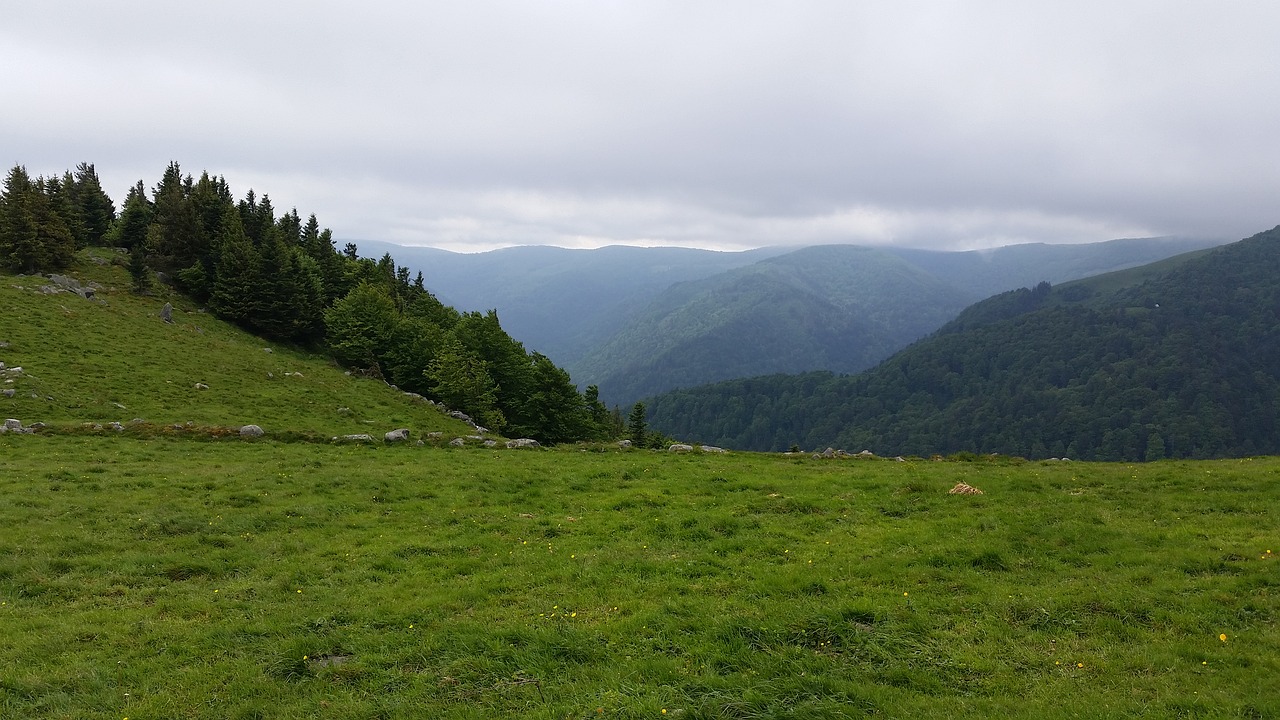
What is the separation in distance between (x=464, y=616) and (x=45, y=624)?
7.97 m

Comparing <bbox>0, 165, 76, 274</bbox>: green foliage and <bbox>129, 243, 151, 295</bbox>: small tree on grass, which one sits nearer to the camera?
<bbox>0, 165, 76, 274</bbox>: green foliage

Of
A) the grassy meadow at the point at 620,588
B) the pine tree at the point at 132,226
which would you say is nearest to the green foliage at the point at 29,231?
the pine tree at the point at 132,226

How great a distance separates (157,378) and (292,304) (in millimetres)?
25015

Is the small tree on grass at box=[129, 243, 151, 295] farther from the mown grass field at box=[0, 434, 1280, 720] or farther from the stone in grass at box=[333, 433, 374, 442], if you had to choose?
the mown grass field at box=[0, 434, 1280, 720]

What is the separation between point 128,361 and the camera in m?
35.8

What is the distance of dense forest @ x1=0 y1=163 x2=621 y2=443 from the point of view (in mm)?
51250

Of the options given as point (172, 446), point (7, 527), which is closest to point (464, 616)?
point (7, 527)

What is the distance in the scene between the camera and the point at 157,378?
34469 millimetres

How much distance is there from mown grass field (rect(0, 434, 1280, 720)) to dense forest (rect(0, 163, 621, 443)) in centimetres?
3239

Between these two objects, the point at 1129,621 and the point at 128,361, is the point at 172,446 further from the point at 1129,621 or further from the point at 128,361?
the point at 1129,621

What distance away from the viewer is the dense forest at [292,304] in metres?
51.2

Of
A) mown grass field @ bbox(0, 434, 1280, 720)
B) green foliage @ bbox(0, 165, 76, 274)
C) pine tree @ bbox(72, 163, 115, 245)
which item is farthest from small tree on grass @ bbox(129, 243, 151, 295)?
mown grass field @ bbox(0, 434, 1280, 720)

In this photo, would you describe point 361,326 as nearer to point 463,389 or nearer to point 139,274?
point 463,389

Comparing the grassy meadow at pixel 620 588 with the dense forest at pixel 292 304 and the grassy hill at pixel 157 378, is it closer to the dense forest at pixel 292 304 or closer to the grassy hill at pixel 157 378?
the grassy hill at pixel 157 378
